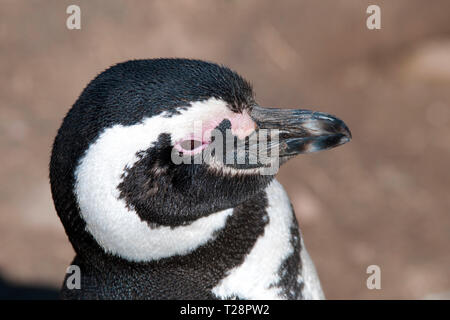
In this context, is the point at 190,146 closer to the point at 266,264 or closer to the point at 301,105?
the point at 266,264

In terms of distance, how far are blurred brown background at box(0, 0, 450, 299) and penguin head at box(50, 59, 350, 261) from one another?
1.97 meters

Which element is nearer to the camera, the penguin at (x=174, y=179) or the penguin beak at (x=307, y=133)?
the penguin at (x=174, y=179)

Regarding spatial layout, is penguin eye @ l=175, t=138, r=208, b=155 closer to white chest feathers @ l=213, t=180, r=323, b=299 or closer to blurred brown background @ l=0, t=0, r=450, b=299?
white chest feathers @ l=213, t=180, r=323, b=299

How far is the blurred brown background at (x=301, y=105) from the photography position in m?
3.69

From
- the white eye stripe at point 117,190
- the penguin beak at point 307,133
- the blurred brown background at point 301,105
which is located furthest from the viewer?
the blurred brown background at point 301,105

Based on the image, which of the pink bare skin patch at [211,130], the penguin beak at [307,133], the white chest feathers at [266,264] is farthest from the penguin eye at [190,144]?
the white chest feathers at [266,264]

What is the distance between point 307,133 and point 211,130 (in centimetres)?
27

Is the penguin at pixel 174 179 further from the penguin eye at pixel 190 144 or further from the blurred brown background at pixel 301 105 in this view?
the blurred brown background at pixel 301 105

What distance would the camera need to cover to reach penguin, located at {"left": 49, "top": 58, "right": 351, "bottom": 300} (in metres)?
1.48

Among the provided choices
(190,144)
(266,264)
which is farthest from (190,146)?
(266,264)

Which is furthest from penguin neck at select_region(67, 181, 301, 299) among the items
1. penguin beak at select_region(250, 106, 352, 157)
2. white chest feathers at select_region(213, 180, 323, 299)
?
penguin beak at select_region(250, 106, 352, 157)
